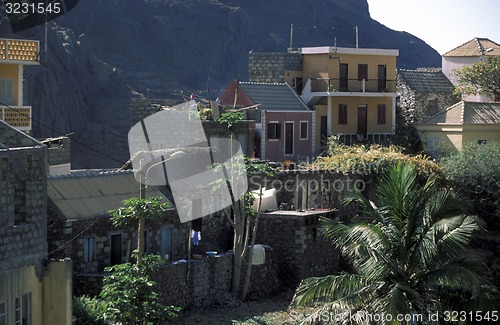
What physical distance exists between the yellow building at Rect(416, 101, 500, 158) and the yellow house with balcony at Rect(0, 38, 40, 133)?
19.7m

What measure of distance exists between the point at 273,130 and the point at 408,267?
832 inches

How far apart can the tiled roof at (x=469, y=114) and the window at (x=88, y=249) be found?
2423 cm

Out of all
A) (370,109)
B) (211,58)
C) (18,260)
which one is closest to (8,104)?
(18,260)

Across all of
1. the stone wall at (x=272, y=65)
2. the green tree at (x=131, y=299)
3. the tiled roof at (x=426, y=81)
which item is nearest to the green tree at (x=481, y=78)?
the tiled roof at (x=426, y=81)

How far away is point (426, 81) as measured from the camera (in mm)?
54906

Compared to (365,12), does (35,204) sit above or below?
below

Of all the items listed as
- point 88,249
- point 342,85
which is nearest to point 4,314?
point 88,249

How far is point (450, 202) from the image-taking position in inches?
913

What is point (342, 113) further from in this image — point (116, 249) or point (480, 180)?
point (116, 249)

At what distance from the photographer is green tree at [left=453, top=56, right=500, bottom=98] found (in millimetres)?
49438

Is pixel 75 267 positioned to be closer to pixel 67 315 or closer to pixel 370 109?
pixel 67 315

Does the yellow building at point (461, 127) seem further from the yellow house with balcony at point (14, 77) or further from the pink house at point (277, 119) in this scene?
the yellow house with balcony at point (14, 77)

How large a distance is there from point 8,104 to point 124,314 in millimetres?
12711

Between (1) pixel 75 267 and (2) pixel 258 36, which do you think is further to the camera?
(2) pixel 258 36
